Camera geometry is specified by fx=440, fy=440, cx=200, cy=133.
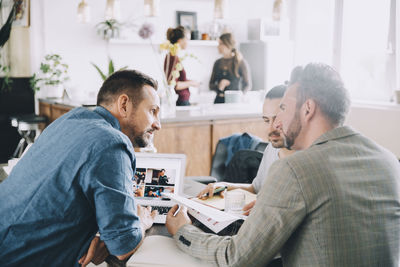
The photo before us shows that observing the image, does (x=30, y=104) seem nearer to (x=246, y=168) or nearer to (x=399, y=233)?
(x=246, y=168)

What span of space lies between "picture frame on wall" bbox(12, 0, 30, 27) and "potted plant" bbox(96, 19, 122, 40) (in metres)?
0.89

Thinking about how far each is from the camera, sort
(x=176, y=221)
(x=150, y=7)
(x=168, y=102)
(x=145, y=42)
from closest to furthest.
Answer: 1. (x=176, y=221)
2. (x=168, y=102)
3. (x=150, y=7)
4. (x=145, y=42)

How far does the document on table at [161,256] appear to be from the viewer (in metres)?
1.27

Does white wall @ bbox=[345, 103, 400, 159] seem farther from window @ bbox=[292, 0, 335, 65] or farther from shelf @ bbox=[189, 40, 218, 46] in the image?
shelf @ bbox=[189, 40, 218, 46]

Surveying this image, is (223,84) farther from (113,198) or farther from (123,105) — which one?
(113,198)

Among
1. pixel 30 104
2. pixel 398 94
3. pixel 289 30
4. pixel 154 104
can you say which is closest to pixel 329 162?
pixel 154 104

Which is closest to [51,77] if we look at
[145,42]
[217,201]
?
[145,42]

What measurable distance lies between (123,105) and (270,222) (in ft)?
2.24

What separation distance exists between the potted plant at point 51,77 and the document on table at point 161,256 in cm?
431

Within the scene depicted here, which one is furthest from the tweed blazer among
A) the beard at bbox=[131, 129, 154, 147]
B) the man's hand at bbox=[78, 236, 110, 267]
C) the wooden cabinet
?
the wooden cabinet

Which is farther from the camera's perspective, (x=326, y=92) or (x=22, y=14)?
(x=22, y=14)

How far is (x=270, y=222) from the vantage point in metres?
1.12

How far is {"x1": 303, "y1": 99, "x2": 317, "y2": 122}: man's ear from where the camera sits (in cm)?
131

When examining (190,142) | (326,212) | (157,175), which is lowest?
(190,142)
